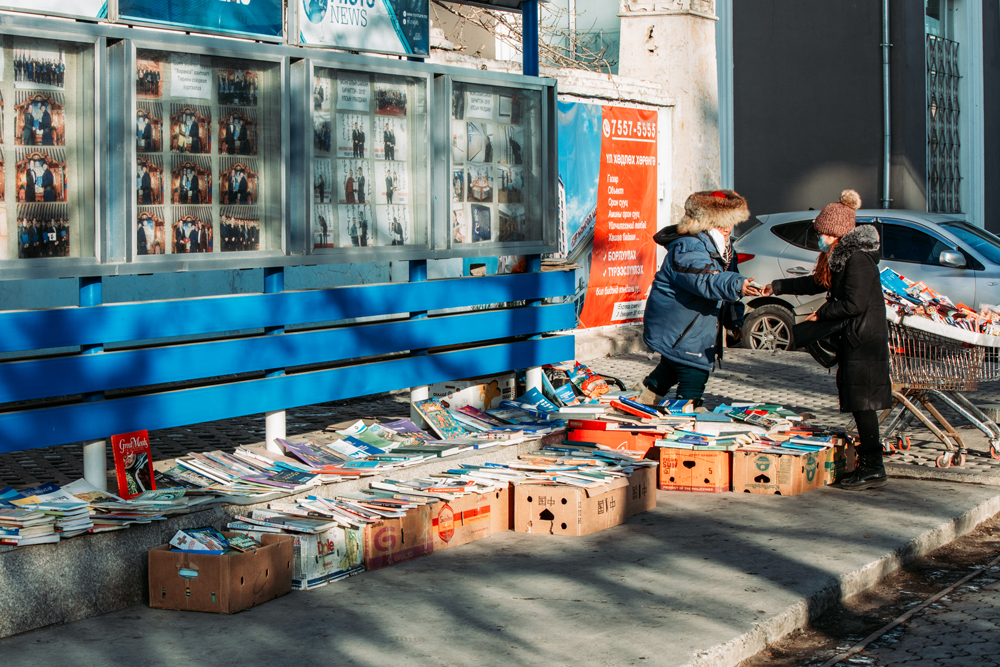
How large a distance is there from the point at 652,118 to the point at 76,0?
31.2ft

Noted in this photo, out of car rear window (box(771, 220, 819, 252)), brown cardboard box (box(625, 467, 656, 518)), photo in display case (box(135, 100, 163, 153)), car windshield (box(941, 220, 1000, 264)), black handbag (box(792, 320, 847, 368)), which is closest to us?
photo in display case (box(135, 100, 163, 153))

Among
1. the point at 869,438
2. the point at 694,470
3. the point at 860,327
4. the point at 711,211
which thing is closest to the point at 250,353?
the point at 694,470

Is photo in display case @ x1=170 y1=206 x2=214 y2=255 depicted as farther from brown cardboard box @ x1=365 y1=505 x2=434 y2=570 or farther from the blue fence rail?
brown cardboard box @ x1=365 y1=505 x2=434 y2=570

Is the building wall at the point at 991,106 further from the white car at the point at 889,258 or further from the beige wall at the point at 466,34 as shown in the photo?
the beige wall at the point at 466,34

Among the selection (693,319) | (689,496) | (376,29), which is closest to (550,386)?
(693,319)

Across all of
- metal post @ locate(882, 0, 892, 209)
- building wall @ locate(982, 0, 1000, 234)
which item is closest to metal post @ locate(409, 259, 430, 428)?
metal post @ locate(882, 0, 892, 209)

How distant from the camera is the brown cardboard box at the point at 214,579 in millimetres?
4867

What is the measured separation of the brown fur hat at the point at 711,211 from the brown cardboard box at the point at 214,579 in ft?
13.3

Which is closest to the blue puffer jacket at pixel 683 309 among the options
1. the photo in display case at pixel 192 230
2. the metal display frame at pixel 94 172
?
the photo in display case at pixel 192 230

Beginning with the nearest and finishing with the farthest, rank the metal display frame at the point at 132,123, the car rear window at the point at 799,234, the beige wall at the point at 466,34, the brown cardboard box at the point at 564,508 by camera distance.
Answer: the metal display frame at the point at 132,123 < the brown cardboard box at the point at 564,508 < the car rear window at the point at 799,234 < the beige wall at the point at 466,34

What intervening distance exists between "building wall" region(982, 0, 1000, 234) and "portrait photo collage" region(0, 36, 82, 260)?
74.3 feet

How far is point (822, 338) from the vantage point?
727 centimetres

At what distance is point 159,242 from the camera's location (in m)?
5.95

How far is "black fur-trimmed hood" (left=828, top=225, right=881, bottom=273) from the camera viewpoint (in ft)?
23.5
